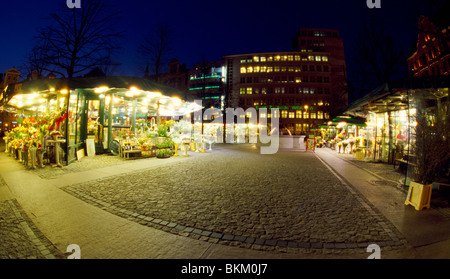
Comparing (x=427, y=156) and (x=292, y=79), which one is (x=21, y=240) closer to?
(x=427, y=156)

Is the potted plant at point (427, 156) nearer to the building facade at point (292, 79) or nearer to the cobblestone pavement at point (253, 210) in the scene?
the cobblestone pavement at point (253, 210)

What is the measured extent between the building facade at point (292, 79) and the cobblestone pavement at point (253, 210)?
62.9 m

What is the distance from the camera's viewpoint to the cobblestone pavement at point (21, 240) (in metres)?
2.62

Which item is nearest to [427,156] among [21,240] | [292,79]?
[21,240]

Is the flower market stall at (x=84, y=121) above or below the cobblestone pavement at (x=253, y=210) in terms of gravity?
above

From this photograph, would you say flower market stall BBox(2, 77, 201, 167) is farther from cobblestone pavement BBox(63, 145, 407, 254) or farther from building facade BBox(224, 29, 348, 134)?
building facade BBox(224, 29, 348, 134)

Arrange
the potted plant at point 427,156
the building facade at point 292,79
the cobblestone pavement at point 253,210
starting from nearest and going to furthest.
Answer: the cobblestone pavement at point 253,210, the potted plant at point 427,156, the building facade at point 292,79

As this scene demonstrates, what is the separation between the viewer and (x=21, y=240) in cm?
295

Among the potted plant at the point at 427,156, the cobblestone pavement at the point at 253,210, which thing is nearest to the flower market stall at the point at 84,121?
the cobblestone pavement at the point at 253,210

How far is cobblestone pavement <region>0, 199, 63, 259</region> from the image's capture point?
262cm

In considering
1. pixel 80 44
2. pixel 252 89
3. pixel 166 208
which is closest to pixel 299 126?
pixel 252 89

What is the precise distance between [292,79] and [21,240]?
246 ft

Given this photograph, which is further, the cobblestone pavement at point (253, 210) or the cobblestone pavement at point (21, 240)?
the cobblestone pavement at point (253, 210)

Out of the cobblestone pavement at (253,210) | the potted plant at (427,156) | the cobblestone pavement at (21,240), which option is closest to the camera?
the cobblestone pavement at (21,240)
